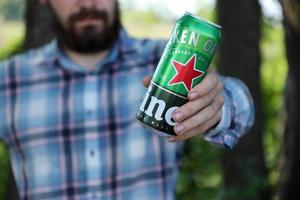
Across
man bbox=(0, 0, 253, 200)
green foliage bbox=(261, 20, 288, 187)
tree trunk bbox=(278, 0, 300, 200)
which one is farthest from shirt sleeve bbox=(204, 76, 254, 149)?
green foliage bbox=(261, 20, 288, 187)

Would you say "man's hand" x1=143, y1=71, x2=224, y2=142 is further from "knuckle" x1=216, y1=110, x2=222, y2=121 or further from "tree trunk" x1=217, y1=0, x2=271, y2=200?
"tree trunk" x1=217, y1=0, x2=271, y2=200

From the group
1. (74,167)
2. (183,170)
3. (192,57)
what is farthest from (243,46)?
(192,57)

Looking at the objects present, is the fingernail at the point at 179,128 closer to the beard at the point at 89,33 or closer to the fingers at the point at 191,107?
the fingers at the point at 191,107

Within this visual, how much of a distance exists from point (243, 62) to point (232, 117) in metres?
2.10

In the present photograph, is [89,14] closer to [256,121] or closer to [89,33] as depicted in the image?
[89,33]

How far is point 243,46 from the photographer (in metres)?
4.37

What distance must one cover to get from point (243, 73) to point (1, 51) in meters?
3.23

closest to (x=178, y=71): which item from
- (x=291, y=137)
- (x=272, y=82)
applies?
(x=291, y=137)

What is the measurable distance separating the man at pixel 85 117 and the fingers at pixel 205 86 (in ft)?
2.91

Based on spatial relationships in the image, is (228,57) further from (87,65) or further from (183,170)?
(87,65)

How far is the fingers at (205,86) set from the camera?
1.88 meters

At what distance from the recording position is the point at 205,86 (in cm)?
191

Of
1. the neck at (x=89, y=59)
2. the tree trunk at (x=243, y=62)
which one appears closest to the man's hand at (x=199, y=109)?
the neck at (x=89, y=59)

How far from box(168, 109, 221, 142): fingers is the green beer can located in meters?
0.03
